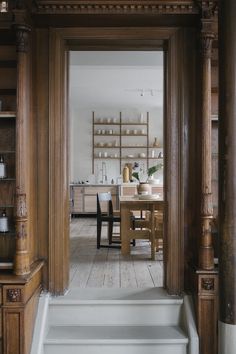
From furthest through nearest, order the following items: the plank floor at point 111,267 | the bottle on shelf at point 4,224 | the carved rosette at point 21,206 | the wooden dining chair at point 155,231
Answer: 1. the wooden dining chair at point 155,231
2. the plank floor at point 111,267
3. the bottle on shelf at point 4,224
4. the carved rosette at point 21,206

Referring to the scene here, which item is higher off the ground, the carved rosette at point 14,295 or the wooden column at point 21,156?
the wooden column at point 21,156

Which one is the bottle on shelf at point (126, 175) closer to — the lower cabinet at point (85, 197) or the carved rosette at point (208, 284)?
the lower cabinet at point (85, 197)

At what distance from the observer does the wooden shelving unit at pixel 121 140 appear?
10391mm

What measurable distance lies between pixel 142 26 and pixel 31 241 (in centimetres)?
197

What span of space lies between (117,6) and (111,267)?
9.48 ft

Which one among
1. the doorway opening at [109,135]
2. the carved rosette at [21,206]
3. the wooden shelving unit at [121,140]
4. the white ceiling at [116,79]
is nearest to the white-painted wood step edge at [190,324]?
the carved rosette at [21,206]

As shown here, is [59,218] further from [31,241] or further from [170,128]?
[170,128]

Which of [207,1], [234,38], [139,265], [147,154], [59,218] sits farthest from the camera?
[147,154]

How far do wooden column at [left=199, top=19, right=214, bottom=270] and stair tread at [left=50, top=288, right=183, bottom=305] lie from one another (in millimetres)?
470

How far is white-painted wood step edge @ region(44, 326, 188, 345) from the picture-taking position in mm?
2756

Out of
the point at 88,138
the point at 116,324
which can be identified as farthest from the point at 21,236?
the point at 88,138

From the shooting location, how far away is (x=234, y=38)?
74.5 inches

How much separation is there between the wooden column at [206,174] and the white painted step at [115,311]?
477 mm

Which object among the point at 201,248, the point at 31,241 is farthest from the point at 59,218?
the point at 201,248
